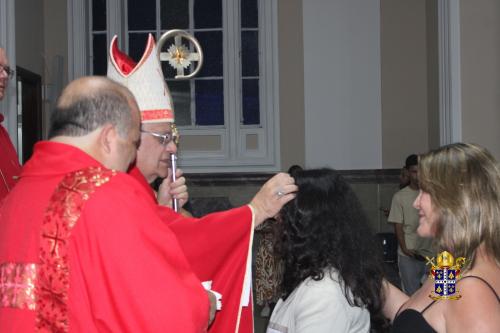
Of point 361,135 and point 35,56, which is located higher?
point 35,56

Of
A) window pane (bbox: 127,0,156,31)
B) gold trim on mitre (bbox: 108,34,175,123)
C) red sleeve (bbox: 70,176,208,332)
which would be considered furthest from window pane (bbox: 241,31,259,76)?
red sleeve (bbox: 70,176,208,332)

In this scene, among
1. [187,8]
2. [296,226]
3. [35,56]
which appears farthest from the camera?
[187,8]

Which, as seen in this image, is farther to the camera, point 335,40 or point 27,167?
point 335,40

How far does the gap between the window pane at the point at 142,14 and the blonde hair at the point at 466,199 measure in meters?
8.65

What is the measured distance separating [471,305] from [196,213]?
25.5 ft

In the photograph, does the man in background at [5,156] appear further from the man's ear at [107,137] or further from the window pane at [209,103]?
the window pane at [209,103]

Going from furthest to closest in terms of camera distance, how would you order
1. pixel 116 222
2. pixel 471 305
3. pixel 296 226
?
1. pixel 296 226
2. pixel 471 305
3. pixel 116 222

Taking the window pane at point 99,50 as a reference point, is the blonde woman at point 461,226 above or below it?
below

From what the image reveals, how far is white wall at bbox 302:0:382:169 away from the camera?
32.0ft

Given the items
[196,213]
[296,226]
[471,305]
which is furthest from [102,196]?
[196,213]

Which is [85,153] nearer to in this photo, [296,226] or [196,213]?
[296,226]

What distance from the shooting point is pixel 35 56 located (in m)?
9.33

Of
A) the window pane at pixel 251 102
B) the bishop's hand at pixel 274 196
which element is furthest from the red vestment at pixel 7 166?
the window pane at pixel 251 102

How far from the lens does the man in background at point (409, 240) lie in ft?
21.1
